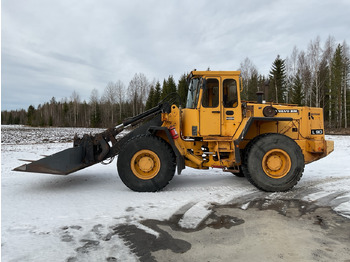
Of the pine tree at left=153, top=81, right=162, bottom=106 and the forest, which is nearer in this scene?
the forest

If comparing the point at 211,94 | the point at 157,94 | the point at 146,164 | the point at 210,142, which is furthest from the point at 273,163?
the point at 157,94

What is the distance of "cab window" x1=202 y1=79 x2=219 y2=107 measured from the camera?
226 inches

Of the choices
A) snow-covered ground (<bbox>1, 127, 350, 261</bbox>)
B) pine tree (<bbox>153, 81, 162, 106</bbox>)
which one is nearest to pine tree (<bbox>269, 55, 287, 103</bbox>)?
pine tree (<bbox>153, 81, 162, 106</bbox>)

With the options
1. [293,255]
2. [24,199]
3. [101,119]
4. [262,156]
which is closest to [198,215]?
[293,255]

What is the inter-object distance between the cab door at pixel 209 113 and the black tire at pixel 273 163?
96cm

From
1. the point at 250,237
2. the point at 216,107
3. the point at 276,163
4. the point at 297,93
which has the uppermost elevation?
the point at 297,93

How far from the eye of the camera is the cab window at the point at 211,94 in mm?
5742

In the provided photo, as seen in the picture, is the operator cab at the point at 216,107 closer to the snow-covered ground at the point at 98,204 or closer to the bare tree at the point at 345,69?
the snow-covered ground at the point at 98,204

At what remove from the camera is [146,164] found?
18.0 feet

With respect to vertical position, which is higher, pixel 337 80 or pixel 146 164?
pixel 337 80

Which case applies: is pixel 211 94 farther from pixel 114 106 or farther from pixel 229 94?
pixel 114 106

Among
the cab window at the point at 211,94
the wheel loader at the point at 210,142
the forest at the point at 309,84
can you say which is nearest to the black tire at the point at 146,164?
the wheel loader at the point at 210,142

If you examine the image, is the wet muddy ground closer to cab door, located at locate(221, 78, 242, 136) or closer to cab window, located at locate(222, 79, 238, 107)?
Result: cab door, located at locate(221, 78, 242, 136)

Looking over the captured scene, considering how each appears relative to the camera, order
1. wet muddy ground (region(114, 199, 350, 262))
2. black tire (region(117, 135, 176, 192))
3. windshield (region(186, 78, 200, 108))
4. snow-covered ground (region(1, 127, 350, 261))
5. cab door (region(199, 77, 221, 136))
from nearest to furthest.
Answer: wet muddy ground (region(114, 199, 350, 262)), snow-covered ground (region(1, 127, 350, 261)), black tire (region(117, 135, 176, 192)), cab door (region(199, 77, 221, 136)), windshield (region(186, 78, 200, 108))
